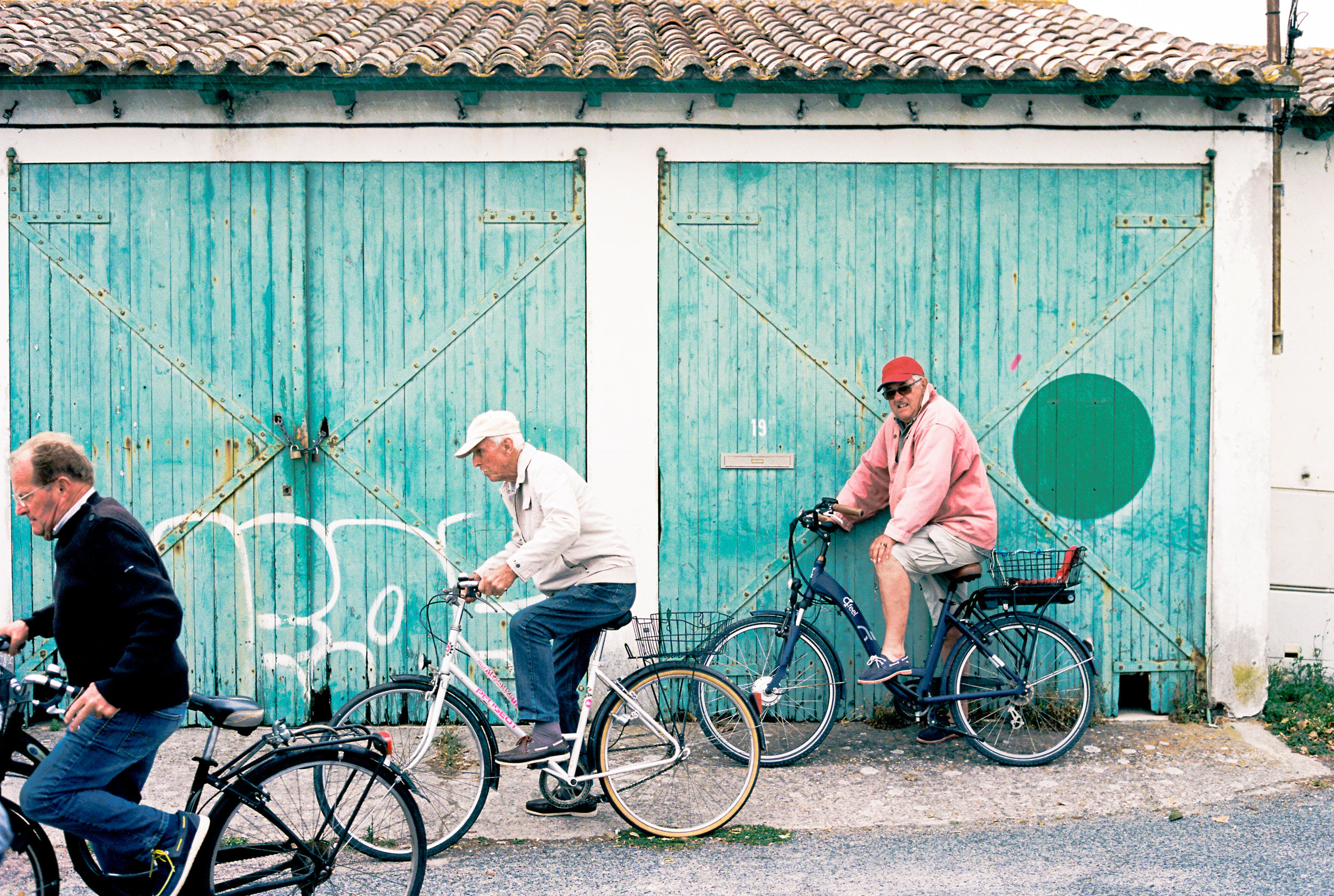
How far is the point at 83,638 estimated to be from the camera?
344cm

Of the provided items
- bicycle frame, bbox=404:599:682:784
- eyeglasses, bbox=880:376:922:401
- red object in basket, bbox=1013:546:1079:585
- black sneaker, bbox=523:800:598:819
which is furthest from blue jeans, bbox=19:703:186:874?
red object in basket, bbox=1013:546:1079:585

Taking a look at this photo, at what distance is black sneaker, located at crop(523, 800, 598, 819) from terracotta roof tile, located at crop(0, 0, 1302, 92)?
12.2 ft

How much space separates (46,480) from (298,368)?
9.08 feet

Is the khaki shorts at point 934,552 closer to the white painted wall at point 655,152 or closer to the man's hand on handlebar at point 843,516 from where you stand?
the man's hand on handlebar at point 843,516

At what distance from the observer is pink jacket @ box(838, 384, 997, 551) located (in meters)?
5.62

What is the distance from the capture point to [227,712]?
11.7 feet

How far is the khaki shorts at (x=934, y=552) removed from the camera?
5.78 m

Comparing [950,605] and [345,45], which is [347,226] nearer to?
[345,45]

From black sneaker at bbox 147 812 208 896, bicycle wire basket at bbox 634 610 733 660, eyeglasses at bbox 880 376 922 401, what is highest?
eyeglasses at bbox 880 376 922 401

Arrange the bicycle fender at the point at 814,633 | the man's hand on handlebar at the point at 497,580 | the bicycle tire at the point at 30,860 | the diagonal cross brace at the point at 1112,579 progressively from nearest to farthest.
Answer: the bicycle tire at the point at 30,860 < the man's hand on handlebar at the point at 497,580 < the bicycle fender at the point at 814,633 < the diagonal cross brace at the point at 1112,579

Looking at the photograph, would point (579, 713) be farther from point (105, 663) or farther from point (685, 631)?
point (105, 663)

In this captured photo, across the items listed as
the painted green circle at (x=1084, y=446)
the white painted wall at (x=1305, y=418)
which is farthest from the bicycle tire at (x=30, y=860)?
the white painted wall at (x=1305, y=418)

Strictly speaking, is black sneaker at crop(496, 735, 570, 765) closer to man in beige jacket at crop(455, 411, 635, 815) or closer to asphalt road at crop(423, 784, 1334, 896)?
man in beige jacket at crop(455, 411, 635, 815)

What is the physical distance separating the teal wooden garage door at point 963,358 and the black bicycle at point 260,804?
2688 mm
